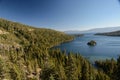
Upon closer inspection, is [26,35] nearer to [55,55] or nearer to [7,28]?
[7,28]

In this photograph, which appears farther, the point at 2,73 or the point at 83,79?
the point at 83,79

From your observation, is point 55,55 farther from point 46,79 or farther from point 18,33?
point 18,33

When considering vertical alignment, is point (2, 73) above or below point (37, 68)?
above

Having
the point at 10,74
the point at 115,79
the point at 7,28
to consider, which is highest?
the point at 7,28

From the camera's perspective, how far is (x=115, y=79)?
37562 millimetres

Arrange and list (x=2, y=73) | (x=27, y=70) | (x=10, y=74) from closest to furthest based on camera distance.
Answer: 1. (x=2, y=73)
2. (x=10, y=74)
3. (x=27, y=70)

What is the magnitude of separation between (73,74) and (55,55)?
1160 inches

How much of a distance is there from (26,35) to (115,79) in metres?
105

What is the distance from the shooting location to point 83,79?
37.1m

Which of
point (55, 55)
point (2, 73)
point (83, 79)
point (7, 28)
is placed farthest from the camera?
point (7, 28)

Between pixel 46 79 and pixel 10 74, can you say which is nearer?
pixel 10 74

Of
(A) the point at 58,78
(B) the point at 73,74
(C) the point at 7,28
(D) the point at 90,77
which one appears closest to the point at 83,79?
(D) the point at 90,77

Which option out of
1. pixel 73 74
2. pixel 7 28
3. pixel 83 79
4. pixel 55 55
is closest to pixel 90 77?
pixel 83 79

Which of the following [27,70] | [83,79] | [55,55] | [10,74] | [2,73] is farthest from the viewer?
[55,55]
